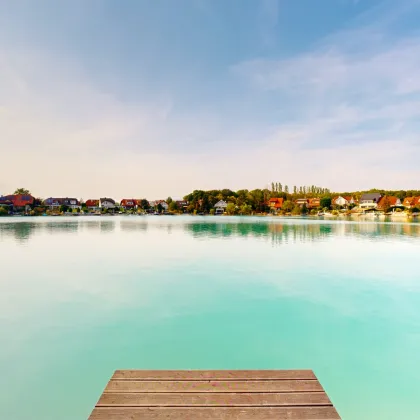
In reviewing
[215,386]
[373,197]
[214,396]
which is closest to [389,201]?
[373,197]

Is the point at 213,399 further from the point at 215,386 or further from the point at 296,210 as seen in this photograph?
the point at 296,210

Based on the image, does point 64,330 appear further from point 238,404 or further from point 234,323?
point 238,404

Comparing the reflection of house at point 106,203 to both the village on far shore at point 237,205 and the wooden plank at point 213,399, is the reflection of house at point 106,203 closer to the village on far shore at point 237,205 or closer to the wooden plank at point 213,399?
the village on far shore at point 237,205

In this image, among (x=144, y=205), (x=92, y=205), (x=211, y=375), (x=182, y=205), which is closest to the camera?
(x=211, y=375)

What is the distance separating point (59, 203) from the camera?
102 m

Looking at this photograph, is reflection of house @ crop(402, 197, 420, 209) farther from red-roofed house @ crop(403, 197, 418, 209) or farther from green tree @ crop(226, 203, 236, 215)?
green tree @ crop(226, 203, 236, 215)

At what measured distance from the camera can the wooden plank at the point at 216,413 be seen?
308 centimetres

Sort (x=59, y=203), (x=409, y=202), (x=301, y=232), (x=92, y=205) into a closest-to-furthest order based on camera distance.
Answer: (x=301, y=232), (x=409, y=202), (x=59, y=203), (x=92, y=205)

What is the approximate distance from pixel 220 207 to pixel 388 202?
52181 mm

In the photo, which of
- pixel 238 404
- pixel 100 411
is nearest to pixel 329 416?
pixel 238 404

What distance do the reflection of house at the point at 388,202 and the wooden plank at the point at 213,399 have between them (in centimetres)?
9470

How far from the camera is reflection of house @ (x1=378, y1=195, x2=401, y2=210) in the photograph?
86.7m

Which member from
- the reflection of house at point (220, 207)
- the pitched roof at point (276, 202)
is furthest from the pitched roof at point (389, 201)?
Result: the reflection of house at point (220, 207)

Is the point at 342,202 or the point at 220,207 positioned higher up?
the point at 342,202
